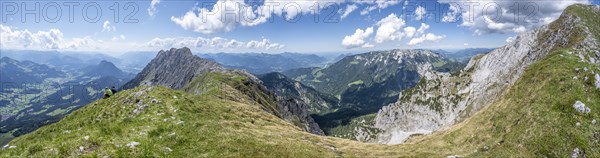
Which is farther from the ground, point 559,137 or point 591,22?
point 591,22

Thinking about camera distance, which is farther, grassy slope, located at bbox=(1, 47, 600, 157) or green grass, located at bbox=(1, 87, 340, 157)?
grassy slope, located at bbox=(1, 47, 600, 157)

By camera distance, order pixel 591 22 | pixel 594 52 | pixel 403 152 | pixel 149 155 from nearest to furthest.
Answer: pixel 149 155
pixel 403 152
pixel 594 52
pixel 591 22

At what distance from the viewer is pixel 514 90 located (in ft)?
191

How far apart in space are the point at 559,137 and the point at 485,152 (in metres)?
7.50

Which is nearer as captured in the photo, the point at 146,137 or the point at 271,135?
the point at 146,137

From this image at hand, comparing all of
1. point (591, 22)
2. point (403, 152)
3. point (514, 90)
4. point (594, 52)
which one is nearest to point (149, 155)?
point (403, 152)

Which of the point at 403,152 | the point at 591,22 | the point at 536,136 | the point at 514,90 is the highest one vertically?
the point at 591,22

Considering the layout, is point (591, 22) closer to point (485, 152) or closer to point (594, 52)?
point (594, 52)

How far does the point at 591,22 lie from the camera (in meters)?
131

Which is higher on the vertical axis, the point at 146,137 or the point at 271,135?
the point at 146,137

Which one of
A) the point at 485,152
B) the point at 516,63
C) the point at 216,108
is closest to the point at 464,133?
the point at 485,152

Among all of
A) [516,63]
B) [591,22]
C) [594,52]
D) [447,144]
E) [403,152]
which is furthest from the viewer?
[516,63]

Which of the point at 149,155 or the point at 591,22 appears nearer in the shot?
the point at 149,155

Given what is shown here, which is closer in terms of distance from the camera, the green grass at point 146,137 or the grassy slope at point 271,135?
the green grass at point 146,137
